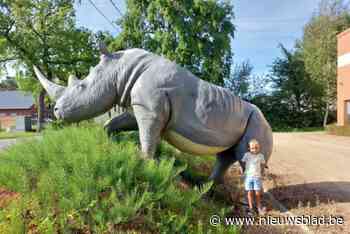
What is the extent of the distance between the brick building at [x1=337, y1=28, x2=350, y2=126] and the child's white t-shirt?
1964cm

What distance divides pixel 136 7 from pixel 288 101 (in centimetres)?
1691

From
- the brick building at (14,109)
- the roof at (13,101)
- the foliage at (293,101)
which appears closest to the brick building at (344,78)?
the foliage at (293,101)

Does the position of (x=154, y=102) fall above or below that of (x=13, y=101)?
above

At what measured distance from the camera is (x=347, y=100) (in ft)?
66.7

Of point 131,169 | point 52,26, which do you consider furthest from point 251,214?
point 52,26

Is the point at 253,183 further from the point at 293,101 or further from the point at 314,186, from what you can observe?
the point at 293,101

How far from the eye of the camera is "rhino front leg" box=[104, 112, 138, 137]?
12.8 ft

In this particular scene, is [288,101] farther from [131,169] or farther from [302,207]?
[131,169]

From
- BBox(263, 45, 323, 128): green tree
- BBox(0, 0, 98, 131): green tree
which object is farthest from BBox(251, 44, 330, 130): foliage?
BBox(0, 0, 98, 131): green tree

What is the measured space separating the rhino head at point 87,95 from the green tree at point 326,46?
24904mm

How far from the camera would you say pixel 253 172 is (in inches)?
144

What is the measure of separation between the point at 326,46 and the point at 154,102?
25.3m

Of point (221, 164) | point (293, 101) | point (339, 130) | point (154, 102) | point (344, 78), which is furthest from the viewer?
point (293, 101)

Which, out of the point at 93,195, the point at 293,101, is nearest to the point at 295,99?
the point at 293,101
